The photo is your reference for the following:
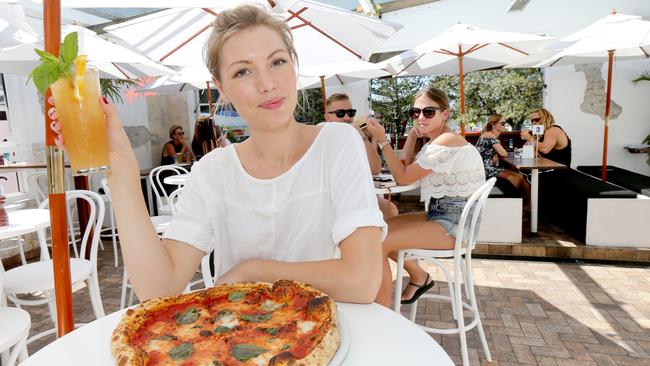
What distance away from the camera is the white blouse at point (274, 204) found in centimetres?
124

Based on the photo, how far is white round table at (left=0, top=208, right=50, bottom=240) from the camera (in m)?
2.27

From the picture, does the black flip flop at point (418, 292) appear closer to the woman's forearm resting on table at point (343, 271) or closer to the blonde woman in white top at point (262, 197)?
the blonde woman in white top at point (262, 197)

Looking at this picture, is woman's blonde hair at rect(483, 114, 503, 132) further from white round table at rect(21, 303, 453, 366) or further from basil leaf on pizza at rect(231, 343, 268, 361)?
basil leaf on pizza at rect(231, 343, 268, 361)

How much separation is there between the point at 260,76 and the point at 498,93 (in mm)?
8785

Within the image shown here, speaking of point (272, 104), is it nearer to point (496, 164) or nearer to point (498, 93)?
point (496, 164)

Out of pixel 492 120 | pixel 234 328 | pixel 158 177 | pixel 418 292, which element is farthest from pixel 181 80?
pixel 234 328

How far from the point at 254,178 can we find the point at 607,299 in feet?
10.8

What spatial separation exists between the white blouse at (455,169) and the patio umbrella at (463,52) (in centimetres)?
224

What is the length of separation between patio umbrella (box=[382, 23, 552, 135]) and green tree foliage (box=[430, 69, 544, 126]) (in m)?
2.72

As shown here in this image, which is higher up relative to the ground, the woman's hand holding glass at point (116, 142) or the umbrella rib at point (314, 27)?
the umbrella rib at point (314, 27)

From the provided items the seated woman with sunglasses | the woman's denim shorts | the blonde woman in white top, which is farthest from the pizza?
the woman's denim shorts

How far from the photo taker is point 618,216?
A: 4145 millimetres

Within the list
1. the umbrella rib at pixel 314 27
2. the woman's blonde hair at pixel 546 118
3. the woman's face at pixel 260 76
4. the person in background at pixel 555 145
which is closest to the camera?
the woman's face at pixel 260 76

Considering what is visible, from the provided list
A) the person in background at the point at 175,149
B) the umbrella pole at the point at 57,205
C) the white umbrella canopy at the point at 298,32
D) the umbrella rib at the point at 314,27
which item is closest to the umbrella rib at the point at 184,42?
the white umbrella canopy at the point at 298,32
